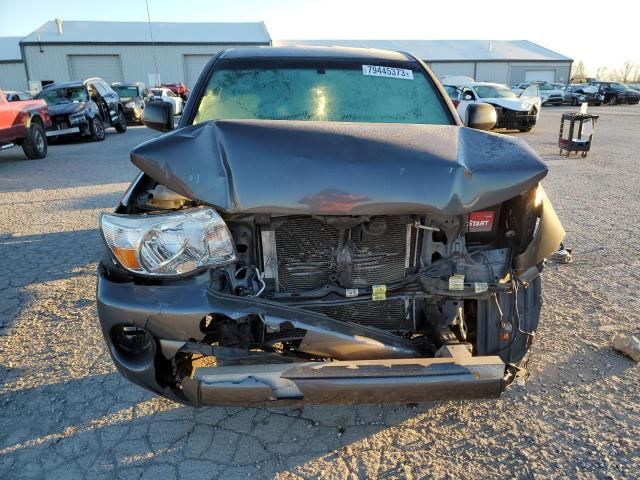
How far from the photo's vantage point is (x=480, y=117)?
3.49 metres

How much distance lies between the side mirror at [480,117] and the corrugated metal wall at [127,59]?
3750cm

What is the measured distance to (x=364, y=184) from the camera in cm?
189

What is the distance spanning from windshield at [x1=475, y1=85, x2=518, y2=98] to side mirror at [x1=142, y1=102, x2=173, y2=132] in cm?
1479

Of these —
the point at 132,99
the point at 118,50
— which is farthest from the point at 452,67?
the point at 132,99

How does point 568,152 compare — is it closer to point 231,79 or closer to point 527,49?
point 231,79

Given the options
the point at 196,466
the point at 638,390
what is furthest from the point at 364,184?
the point at 638,390

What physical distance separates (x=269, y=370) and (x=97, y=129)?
48.3 feet

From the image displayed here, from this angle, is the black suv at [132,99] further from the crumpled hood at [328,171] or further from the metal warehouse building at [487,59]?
the metal warehouse building at [487,59]

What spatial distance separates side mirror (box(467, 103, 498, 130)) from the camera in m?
3.49

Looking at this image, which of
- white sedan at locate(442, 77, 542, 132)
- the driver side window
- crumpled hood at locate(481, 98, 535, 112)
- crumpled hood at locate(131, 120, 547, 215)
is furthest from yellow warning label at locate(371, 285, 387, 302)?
the driver side window

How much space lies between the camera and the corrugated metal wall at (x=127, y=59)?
1442 inches

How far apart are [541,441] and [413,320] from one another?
823mm

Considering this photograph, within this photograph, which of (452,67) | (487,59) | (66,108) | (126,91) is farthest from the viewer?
(487,59)

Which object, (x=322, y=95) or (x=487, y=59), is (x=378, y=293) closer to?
(x=322, y=95)
